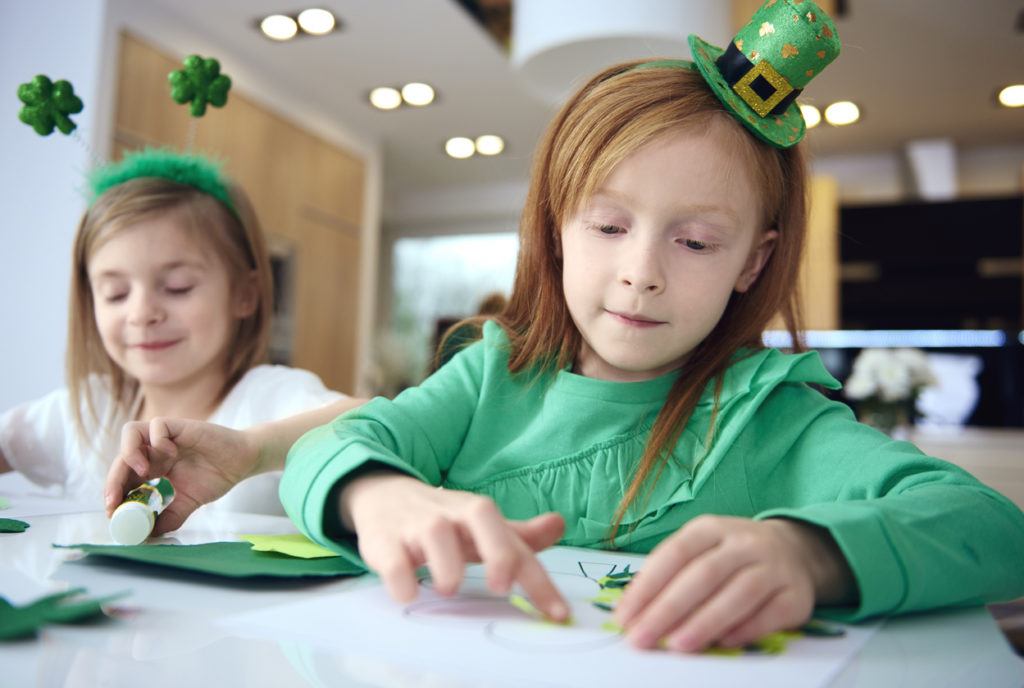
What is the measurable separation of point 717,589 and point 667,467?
0.31m

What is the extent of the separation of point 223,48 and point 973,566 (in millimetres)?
3775

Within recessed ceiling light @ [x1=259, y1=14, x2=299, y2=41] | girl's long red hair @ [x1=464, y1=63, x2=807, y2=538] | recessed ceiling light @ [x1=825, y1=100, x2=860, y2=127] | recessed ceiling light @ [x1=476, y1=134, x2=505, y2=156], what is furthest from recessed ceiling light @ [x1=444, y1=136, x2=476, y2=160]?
girl's long red hair @ [x1=464, y1=63, x2=807, y2=538]

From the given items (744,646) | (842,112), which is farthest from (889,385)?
(744,646)

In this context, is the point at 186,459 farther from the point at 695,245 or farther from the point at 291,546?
the point at 695,245

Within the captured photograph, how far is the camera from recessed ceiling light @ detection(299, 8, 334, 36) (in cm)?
314

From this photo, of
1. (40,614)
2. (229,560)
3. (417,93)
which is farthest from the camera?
(417,93)

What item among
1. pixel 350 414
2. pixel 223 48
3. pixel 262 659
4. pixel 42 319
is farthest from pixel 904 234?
pixel 262 659

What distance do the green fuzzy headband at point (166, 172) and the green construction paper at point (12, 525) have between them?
0.68 metres

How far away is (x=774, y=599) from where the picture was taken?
0.38 m

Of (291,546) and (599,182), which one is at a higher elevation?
(599,182)

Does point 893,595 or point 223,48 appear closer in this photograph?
point 893,595

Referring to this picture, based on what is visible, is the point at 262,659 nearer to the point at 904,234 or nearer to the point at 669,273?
the point at 669,273

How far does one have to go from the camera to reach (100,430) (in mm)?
1201

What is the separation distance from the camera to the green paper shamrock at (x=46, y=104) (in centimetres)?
104
